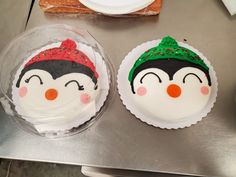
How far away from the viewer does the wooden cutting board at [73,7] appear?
2.15 ft

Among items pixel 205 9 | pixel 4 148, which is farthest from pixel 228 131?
pixel 4 148

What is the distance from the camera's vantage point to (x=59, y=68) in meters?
0.59

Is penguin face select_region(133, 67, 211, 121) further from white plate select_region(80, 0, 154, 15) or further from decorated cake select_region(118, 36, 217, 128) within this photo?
white plate select_region(80, 0, 154, 15)

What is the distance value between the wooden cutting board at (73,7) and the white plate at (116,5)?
2 cm

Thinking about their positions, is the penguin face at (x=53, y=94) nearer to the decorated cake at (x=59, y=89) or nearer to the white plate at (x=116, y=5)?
the decorated cake at (x=59, y=89)

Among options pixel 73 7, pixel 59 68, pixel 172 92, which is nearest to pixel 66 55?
pixel 59 68

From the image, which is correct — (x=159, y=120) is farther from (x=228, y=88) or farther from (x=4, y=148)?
(x=4, y=148)

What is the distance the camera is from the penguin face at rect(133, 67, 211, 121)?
21.6 inches

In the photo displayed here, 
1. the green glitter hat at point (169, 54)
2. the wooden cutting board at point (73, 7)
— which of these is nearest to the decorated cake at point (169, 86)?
the green glitter hat at point (169, 54)

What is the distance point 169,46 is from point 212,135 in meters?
0.21

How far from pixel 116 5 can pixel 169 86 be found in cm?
24

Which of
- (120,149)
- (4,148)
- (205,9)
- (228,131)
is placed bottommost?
(4,148)

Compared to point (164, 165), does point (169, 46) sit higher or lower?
higher

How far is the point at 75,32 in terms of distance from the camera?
66cm
